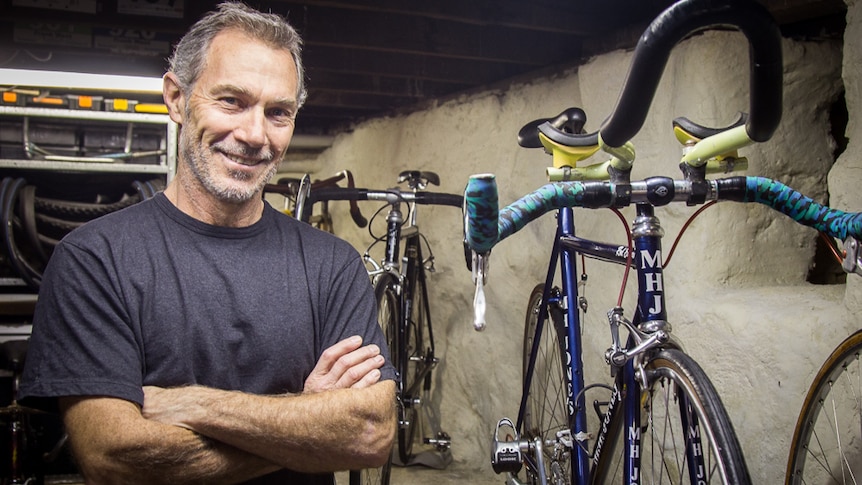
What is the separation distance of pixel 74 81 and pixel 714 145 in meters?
2.52

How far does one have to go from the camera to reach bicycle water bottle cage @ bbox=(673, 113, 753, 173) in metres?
1.07

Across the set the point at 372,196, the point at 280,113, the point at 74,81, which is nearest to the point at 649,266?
the point at 280,113

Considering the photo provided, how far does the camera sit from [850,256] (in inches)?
40.4

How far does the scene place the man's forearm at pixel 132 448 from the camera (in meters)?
1.08

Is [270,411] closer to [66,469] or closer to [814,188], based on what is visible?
[814,188]

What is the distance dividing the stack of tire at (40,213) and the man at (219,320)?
1.47 meters

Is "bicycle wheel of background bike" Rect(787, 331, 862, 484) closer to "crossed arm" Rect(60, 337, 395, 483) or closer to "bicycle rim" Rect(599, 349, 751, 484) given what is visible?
"bicycle rim" Rect(599, 349, 751, 484)

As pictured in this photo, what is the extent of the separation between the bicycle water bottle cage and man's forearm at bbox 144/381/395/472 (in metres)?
0.71

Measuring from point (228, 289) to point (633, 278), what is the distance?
5.01 ft

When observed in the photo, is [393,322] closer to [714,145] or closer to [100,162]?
[100,162]

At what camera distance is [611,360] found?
1381 mm

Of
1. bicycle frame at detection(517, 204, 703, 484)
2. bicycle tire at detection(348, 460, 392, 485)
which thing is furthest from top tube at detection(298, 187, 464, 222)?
bicycle tire at detection(348, 460, 392, 485)

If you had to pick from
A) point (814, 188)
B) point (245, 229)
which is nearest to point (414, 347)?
point (814, 188)

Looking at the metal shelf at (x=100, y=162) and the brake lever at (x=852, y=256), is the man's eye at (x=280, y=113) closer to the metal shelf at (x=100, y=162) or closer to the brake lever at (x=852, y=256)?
the brake lever at (x=852, y=256)
